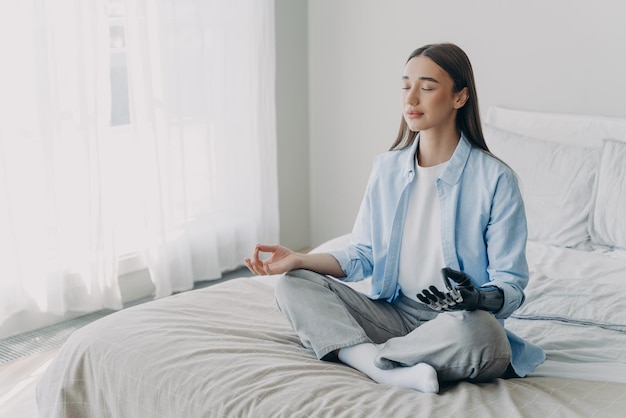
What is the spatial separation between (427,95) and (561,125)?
1.39 m

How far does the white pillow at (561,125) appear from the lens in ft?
9.71

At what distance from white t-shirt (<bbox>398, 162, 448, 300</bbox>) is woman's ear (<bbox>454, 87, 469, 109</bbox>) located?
5.7 inches

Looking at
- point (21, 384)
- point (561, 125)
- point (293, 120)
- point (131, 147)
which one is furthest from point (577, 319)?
point (293, 120)

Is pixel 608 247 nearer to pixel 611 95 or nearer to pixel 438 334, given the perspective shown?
pixel 611 95

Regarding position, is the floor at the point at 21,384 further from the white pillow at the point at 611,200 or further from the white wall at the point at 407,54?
the white pillow at the point at 611,200

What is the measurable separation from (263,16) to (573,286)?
193cm

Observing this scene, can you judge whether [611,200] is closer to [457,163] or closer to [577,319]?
[577,319]

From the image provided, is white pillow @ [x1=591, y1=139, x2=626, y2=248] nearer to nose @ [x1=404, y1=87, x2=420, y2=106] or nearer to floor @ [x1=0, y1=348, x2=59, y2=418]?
nose @ [x1=404, y1=87, x2=420, y2=106]

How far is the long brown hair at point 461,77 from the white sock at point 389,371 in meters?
0.57

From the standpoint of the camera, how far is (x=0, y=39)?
8.79 feet

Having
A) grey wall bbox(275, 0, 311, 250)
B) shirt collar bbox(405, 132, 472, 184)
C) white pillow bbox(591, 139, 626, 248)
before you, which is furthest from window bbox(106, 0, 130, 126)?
white pillow bbox(591, 139, 626, 248)

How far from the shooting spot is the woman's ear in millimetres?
1893

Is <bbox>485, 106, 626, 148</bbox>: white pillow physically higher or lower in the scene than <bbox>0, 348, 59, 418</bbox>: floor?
higher

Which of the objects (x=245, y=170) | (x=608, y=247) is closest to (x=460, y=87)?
(x=608, y=247)
